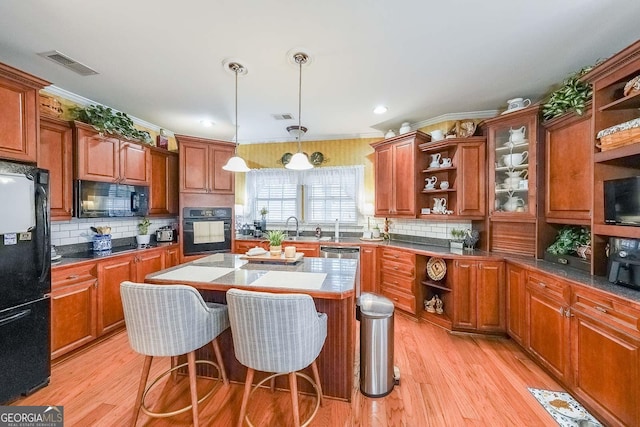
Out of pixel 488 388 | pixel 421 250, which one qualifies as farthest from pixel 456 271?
pixel 488 388

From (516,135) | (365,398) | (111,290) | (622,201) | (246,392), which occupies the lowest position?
(365,398)

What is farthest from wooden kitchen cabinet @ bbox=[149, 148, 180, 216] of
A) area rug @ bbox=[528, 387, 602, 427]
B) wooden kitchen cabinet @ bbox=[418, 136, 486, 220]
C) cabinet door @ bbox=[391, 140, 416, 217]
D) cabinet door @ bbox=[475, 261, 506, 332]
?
area rug @ bbox=[528, 387, 602, 427]

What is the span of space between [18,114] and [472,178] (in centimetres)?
427

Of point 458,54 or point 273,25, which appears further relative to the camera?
point 458,54

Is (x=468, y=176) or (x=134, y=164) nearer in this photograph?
(x=468, y=176)

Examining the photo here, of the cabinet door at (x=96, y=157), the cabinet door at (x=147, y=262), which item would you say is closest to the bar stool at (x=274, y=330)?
the cabinet door at (x=147, y=262)

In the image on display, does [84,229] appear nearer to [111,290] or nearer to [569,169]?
[111,290]

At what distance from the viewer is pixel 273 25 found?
192 cm

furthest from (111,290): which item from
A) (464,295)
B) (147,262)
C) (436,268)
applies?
(464,295)

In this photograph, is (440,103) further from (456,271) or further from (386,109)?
(456,271)

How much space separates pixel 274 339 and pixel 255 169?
4016 mm

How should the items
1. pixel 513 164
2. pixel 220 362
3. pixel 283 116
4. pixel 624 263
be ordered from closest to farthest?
pixel 624 263 → pixel 220 362 → pixel 513 164 → pixel 283 116

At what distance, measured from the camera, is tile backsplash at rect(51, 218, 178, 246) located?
2.93 meters

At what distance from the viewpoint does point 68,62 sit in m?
2.37
